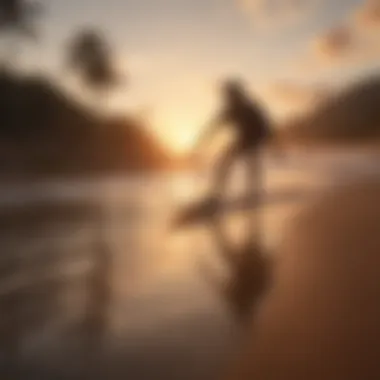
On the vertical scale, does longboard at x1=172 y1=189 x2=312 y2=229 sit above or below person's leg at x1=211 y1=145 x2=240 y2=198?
below

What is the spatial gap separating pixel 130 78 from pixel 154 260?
0.37 m

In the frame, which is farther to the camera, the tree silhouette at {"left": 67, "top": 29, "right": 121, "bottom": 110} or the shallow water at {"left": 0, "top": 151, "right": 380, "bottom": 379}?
the tree silhouette at {"left": 67, "top": 29, "right": 121, "bottom": 110}

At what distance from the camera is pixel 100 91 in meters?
1.08

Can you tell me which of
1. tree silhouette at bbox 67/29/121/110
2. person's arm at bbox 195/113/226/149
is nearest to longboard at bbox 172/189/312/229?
person's arm at bbox 195/113/226/149

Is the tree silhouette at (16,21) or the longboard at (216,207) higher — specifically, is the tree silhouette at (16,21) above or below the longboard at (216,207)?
above

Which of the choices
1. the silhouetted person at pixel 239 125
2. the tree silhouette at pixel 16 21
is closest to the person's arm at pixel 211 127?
the silhouetted person at pixel 239 125

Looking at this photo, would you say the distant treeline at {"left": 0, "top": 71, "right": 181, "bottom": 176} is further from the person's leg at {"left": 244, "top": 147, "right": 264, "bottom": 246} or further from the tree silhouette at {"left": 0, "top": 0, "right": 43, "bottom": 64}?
the person's leg at {"left": 244, "top": 147, "right": 264, "bottom": 246}

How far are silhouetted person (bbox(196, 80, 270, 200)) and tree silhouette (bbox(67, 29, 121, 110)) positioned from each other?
0.20 metres

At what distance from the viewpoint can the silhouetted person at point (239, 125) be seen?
1043 millimetres

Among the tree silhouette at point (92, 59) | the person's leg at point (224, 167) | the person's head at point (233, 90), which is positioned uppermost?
the tree silhouette at point (92, 59)

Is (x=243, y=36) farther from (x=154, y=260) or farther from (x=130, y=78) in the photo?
(x=154, y=260)

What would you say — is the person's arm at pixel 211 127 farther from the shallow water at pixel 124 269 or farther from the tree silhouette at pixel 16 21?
the tree silhouette at pixel 16 21

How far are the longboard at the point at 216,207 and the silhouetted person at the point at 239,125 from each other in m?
0.04

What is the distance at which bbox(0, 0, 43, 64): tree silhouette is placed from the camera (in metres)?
1.03
